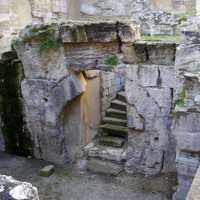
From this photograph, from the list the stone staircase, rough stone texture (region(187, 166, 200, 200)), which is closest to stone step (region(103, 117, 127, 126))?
the stone staircase

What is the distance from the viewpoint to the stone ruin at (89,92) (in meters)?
5.65

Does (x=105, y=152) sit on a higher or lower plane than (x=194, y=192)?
lower

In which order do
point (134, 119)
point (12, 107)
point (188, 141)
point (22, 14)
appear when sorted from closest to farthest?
point (188, 141) < point (134, 119) < point (12, 107) < point (22, 14)

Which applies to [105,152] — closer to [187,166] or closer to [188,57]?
[187,166]

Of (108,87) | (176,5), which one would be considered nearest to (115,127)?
(108,87)

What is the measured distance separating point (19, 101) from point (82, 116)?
126 centimetres

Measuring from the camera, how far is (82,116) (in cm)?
686

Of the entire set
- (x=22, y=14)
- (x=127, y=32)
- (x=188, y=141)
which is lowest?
(x=188, y=141)

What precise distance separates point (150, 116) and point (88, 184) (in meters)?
1.60

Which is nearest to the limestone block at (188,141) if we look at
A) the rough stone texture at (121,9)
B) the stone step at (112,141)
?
the stone step at (112,141)

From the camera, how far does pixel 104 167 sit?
6.71 meters

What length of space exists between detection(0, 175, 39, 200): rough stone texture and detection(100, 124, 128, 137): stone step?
19.2 ft

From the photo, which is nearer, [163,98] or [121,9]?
[163,98]

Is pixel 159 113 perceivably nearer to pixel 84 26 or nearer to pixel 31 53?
pixel 84 26
